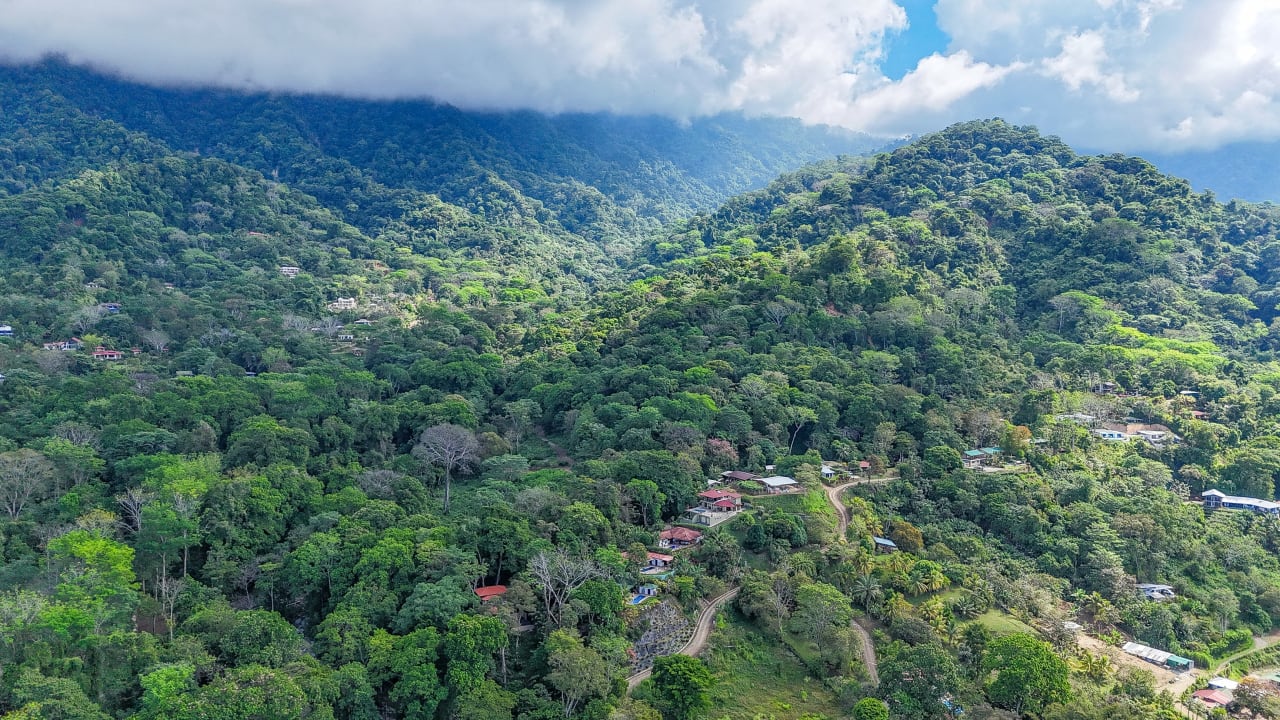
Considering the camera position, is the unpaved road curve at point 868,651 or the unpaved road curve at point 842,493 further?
the unpaved road curve at point 842,493

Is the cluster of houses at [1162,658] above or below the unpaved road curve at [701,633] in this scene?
above

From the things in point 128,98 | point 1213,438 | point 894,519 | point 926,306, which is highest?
point 128,98

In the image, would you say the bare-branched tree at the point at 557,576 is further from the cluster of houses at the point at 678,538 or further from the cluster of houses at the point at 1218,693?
the cluster of houses at the point at 1218,693

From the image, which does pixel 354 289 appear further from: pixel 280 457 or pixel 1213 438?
pixel 1213 438

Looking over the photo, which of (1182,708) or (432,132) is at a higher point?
(432,132)

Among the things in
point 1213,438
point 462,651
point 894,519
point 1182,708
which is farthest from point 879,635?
point 1213,438

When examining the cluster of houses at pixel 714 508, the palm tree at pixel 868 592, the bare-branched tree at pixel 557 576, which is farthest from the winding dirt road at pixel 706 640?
the cluster of houses at pixel 714 508

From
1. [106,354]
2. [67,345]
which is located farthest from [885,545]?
[67,345]
